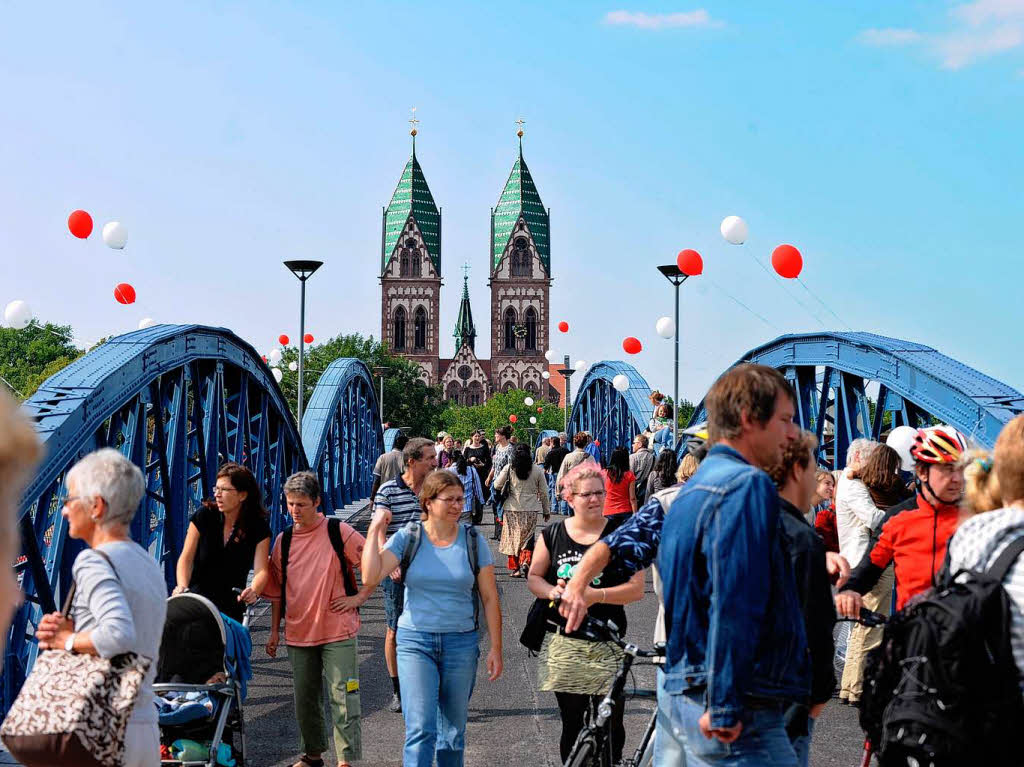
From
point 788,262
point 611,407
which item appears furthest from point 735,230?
point 611,407

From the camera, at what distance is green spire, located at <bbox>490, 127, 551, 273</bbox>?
5443 inches

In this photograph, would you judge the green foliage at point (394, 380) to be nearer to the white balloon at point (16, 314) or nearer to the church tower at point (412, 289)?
the church tower at point (412, 289)

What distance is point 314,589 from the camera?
6.21 meters

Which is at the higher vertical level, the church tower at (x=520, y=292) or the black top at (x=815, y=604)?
the church tower at (x=520, y=292)

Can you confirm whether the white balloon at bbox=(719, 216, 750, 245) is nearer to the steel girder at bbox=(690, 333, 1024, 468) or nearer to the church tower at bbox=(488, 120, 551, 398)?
the steel girder at bbox=(690, 333, 1024, 468)

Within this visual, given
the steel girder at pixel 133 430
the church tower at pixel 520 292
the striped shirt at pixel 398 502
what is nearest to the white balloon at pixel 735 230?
the steel girder at pixel 133 430

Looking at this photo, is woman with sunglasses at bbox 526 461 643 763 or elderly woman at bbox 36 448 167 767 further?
woman with sunglasses at bbox 526 461 643 763

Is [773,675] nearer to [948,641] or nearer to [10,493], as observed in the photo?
[948,641]

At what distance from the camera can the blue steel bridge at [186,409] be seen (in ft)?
22.1

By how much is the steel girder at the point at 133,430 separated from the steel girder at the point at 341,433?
270 inches

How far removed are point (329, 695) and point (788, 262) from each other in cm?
808

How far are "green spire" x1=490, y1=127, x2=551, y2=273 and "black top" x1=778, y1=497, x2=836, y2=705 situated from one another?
134727 mm

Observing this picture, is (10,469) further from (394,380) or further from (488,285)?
(488,285)

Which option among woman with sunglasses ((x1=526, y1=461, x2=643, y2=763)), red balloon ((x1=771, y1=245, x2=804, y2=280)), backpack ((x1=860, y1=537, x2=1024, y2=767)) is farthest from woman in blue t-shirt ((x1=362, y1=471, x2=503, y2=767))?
red balloon ((x1=771, y1=245, x2=804, y2=280))
